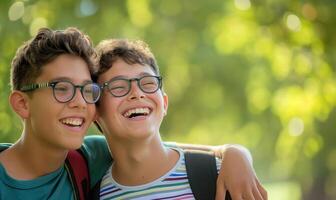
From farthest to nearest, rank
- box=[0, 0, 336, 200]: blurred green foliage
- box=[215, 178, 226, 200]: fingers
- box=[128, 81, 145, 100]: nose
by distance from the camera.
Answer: box=[0, 0, 336, 200]: blurred green foliage, box=[128, 81, 145, 100]: nose, box=[215, 178, 226, 200]: fingers

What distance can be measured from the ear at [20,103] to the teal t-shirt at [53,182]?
0.22 meters

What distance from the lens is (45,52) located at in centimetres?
314

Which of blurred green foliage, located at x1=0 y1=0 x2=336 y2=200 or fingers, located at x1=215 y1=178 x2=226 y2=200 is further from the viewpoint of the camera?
blurred green foliage, located at x1=0 y1=0 x2=336 y2=200

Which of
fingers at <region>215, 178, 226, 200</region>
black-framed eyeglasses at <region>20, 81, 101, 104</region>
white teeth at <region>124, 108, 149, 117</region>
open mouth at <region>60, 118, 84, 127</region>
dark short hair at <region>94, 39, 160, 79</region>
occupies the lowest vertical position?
fingers at <region>215, 178, 226, 200</region>

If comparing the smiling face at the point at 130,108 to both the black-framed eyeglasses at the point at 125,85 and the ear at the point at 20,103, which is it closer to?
the black-framed eyeglasses at the point at 125,85

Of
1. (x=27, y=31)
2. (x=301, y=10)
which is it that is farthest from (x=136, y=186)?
(x=301, y=10)

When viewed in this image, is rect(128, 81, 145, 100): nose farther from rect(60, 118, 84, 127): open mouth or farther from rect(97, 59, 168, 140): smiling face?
rect(60, 118, 84, 127): open mouth

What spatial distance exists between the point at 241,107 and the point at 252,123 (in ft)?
0.84

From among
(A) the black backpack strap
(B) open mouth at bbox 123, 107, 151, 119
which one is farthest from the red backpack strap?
(B) open mouth at bbox 123, 107, 151, 119

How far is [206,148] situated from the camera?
11.4 feet

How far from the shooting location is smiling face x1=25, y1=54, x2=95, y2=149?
3.04 m

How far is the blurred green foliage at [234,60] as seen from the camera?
19.6 feet

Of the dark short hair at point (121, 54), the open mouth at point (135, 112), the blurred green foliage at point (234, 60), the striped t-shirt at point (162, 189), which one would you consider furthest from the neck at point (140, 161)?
the blurred green foliage at point (234, 60)

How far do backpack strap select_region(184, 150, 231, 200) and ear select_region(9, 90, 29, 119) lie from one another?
2.65ft
